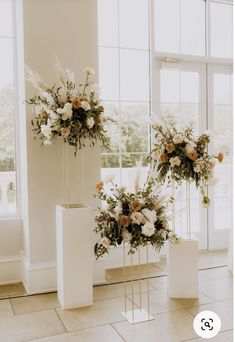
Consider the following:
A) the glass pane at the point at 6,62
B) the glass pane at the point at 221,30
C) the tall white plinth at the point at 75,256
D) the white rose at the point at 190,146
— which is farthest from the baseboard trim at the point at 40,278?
the glass pane at the point at 221,30

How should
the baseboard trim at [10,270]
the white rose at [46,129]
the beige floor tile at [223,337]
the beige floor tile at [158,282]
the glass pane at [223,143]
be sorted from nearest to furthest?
the beige floor tile at [223,337] → the white rose at [46,129] → the beige floor tile at [158,282] → the baseboard trim at [10,270] → the glass pane at [223,143]

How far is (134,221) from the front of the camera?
2496 millimetres

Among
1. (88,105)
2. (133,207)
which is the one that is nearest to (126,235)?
(133,207)

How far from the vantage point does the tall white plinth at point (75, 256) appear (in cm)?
294

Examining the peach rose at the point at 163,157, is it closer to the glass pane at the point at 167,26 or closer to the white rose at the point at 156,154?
the white rose at the point at 156,154

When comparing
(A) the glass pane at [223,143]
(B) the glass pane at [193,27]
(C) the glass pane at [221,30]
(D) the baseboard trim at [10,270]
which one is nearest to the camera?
(D) the baseboard trim at [10,270]

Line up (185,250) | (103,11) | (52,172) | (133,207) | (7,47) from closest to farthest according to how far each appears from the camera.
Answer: (133,207)
(185,250)
(52,172)
(7,47)
(103,11)

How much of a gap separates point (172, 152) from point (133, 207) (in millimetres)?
645

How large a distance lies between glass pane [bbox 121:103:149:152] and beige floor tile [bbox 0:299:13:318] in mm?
1913

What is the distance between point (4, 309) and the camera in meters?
2.95

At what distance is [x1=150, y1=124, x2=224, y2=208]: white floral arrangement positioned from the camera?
285 centimetres

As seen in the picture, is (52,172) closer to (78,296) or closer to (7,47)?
(78,296)

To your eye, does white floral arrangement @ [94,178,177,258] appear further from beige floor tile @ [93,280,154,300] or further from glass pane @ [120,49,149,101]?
glass pane @ [120,49,149,101]

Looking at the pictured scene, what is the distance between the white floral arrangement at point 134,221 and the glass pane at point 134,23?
209 centimetres
